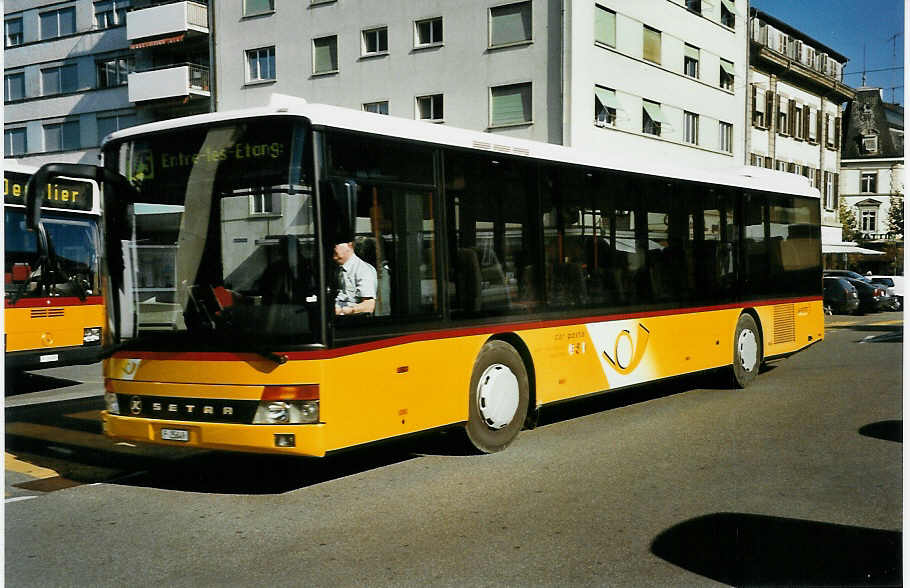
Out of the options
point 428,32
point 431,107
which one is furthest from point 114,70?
point 431,107

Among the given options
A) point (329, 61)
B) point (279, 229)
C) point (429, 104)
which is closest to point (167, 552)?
point (279, 229)

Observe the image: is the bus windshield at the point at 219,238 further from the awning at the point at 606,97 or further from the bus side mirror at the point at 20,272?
the awning at the point at 606,97

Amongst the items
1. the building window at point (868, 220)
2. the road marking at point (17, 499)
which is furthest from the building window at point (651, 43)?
the road marking at point (17, 499)

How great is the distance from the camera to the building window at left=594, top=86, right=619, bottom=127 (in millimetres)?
29156

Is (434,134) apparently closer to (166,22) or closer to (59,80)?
(166,22)

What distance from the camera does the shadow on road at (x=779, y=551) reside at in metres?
4.94

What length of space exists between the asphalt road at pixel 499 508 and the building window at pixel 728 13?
11.0m

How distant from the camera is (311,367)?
6625mm

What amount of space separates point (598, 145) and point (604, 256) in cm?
1967

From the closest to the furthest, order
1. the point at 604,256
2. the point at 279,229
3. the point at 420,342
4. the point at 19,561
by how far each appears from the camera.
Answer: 1. the point at 19,561
2. the point at 279,229
3. the point at 420,342
4. the point at 604,256

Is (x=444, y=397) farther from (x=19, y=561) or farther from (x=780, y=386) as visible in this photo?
(x=780, y=386)

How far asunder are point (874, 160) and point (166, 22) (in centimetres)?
3242

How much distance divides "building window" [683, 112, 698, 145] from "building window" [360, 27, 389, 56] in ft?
37.4

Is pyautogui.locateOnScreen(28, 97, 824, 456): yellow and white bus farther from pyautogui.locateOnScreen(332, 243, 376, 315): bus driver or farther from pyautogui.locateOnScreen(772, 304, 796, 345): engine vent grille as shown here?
pyautogui.locateOnScreen(772, 304, 796, 345): engine vent grille
